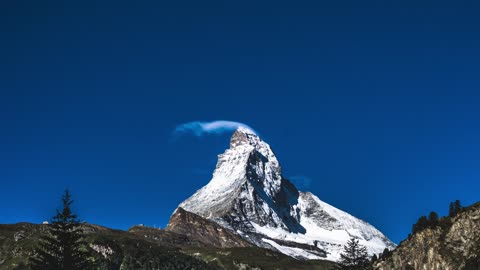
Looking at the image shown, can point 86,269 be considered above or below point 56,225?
below

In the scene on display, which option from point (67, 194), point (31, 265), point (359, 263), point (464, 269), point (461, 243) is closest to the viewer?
point (31, 265)

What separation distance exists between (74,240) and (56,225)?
80.1 inches

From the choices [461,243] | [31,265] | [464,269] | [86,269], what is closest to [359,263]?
[86,269]

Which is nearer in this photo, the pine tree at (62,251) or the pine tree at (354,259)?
the pine tree at (62,251)

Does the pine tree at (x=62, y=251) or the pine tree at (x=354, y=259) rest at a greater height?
the pine tree at (x=354, y=259)

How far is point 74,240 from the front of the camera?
44.6 metres

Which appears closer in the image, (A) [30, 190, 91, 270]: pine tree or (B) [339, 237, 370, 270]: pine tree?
(A) [30, 190, 91, 270]: pine tree

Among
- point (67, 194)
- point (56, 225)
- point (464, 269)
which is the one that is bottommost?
point (56, 225)

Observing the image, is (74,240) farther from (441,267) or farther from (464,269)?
(441,267)

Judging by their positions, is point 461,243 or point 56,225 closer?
point 56,225

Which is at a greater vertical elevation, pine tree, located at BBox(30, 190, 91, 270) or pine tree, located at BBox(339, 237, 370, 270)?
pine tree, located at BBox(339, 237, 370, 270)

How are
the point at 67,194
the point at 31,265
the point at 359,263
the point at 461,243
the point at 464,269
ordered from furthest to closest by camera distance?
1. the point at 461,243
2. the point at 464,269
3. the point at 359,263
4. the point at 67,194
5. the point at 31,265

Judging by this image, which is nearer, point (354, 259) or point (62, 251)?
point (62, 251)

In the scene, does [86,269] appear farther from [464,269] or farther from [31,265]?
[464,269]
